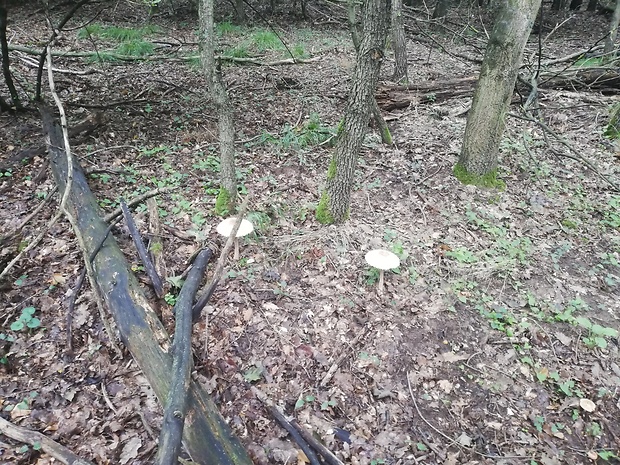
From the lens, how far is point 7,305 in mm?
3562

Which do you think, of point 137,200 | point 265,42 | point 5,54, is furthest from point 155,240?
point 265,42

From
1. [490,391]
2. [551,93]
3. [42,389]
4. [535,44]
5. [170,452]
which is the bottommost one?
[42,389]

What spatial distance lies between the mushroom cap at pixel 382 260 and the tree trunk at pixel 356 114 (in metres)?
1.01

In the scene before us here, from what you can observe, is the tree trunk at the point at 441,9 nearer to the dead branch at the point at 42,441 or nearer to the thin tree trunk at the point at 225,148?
the thin tree trunk at the point at 225,148

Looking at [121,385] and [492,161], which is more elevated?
[492,161]

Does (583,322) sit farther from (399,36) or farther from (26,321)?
(399,36)

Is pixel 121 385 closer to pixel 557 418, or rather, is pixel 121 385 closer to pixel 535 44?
pixel 557 418

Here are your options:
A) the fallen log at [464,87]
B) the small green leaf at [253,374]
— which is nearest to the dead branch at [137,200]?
the small green leaf at [253,374]

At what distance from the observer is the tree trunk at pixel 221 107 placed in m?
3.80

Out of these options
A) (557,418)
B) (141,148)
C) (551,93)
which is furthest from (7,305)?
(551,93)

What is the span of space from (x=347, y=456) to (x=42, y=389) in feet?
7.94

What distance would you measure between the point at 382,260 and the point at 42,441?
2966mm

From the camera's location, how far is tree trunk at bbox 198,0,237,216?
12.5 feet

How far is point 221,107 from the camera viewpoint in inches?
164
